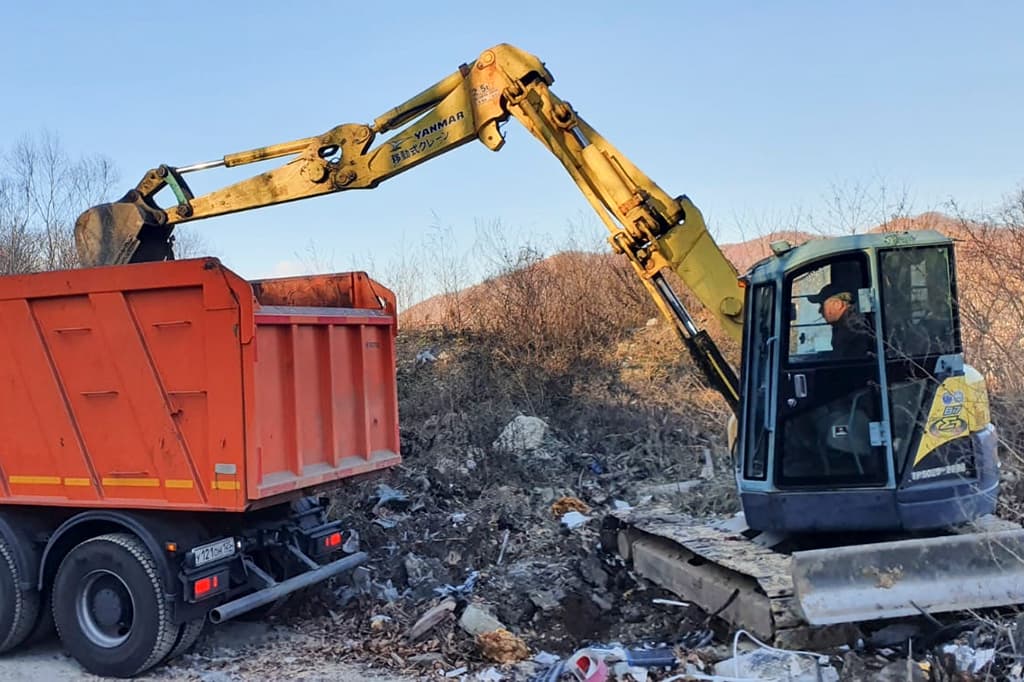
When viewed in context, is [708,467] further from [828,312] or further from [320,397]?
[320,397]

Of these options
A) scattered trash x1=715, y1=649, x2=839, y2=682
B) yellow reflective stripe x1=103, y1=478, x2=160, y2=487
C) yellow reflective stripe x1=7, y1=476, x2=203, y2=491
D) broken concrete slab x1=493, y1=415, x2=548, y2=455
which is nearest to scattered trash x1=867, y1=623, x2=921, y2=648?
scattered trash x1=715, y1=649, x2=839, y2=682

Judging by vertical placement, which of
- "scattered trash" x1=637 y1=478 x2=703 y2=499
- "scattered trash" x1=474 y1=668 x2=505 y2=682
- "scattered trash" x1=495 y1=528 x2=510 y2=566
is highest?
"scattered trash" x1=637 y1=478 x2=703 y2=499

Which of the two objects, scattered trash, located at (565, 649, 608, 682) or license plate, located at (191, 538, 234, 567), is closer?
scattered trash, located at (565, 649, 608, 682)

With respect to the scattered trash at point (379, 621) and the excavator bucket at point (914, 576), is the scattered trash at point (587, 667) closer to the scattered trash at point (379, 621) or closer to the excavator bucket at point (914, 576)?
the excavator bucket at point (914, 576)

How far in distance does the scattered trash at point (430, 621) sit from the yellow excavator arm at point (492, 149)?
7.90 feet

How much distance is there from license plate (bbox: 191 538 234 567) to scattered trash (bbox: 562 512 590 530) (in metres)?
3.31

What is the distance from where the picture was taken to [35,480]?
5531 mm

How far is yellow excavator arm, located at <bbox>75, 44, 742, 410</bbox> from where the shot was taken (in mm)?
5562

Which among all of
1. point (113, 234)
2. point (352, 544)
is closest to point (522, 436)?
point (352, 544)

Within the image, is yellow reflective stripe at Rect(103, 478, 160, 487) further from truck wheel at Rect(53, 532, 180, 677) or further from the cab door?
the cab door

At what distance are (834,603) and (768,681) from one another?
0.58m

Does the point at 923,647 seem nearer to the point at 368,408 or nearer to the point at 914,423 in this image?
the point at 914,423

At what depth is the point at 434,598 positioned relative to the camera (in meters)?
6.05

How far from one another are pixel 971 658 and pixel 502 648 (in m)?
2.54
